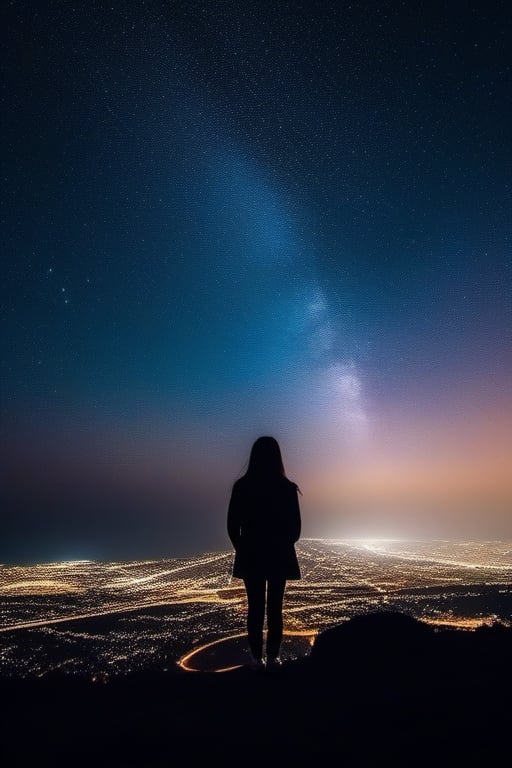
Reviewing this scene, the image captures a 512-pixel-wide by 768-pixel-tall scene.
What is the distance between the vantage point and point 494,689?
2793 millimetres

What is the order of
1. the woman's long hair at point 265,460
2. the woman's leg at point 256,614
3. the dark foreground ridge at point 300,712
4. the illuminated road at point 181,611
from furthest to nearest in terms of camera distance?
the illuminated road at point 181,611, the woman's long hair at point 265,460, the woman's leg at point 256,614, the dark foreground ridge at point 300,712

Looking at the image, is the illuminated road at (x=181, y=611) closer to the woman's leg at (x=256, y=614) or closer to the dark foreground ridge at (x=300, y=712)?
the woman's leg at (x=256, y=614)

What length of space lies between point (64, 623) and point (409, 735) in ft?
24.1

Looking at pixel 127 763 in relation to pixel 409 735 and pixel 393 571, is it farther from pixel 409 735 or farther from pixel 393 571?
pixel 393 571

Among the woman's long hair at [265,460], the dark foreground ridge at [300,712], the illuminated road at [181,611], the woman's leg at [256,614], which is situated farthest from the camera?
the illuminated road at [181,611]

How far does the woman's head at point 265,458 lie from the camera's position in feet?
14.1

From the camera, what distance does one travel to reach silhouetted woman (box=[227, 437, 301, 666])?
391cm

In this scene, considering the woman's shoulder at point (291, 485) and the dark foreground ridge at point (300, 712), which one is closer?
the dark foreground ridge at point (300, 712)

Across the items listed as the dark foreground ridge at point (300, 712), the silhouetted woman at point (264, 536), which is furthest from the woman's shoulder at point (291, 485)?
the dark foreground ridge at point (300, 712)

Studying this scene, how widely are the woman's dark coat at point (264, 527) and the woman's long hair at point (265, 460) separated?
77 mm

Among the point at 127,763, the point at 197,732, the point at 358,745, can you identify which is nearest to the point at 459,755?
the point at 358,745

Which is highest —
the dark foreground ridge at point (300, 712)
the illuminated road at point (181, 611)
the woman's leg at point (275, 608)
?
the woman's leg at point (275, 608)

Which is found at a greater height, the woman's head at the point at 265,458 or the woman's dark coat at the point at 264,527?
the woman's head at the point at 265,458

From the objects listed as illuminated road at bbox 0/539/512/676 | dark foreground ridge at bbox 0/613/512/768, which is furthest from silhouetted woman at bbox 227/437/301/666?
illuminated road at bbox 0/539/512/676
